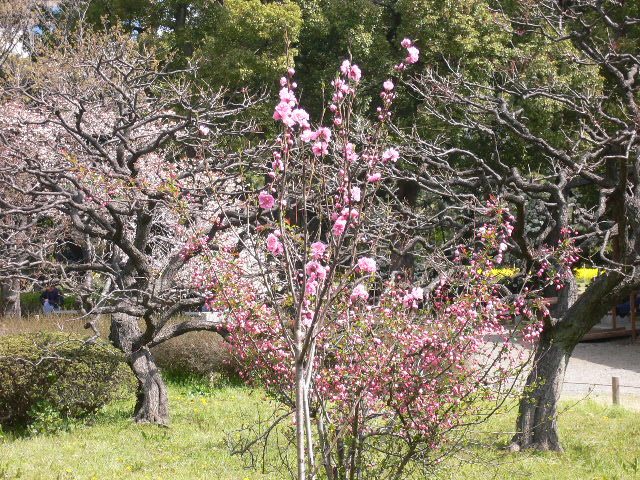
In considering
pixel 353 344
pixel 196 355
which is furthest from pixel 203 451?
pixel 196 355

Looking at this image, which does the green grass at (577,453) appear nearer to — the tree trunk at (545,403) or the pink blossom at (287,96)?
the tree trunk at (545,403)

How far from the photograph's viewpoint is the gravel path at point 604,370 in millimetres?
11969

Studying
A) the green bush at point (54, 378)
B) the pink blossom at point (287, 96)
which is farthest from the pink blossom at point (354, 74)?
the green bush at point (54, 378)

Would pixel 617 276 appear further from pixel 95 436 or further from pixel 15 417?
pixel 15 417

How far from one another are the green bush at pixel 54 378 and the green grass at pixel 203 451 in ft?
1.16

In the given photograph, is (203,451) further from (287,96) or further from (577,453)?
(287,96)

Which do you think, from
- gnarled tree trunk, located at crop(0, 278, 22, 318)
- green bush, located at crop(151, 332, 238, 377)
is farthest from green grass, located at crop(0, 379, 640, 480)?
gnarled tree trunk, located at crop(0, 278, 22, 318)

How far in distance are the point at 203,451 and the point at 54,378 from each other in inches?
89.5

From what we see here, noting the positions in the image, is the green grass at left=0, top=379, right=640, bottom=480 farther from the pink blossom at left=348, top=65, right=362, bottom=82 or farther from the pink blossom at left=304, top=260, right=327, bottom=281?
the pink blossom at left=348, top=65, right=362, bottom=82

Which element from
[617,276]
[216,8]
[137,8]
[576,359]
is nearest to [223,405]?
[617,276]

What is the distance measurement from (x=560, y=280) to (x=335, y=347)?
14.4 ft

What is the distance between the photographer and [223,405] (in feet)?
35.6

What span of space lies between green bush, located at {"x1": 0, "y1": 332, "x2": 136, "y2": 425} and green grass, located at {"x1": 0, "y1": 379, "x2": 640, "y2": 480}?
1.16 feet

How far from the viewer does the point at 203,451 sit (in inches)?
317
